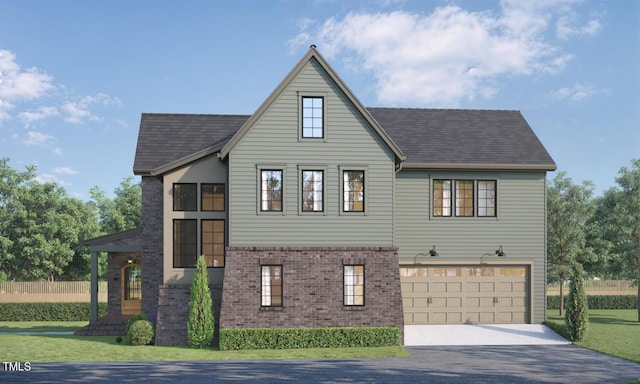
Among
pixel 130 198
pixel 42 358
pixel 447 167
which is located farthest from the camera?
pixel 130 198

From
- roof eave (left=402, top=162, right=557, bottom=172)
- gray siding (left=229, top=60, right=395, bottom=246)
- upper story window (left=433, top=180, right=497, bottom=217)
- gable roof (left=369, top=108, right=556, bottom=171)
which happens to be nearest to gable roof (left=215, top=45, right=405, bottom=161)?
gray siding (left=229, top=60, right=395, bottom=246)

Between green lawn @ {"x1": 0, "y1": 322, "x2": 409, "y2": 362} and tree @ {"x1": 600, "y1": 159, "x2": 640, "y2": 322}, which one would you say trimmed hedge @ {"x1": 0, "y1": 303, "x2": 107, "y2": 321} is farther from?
tree @ {"x1": 600, "y1": 159, "x2": 640, "y2": 322}

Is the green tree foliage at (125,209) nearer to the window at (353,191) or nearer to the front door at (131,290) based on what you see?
the front door at (131,290)

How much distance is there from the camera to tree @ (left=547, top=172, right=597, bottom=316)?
36438 millimetres

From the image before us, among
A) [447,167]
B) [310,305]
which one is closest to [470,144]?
[447,167]

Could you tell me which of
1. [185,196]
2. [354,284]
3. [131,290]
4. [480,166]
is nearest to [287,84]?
[185,196]

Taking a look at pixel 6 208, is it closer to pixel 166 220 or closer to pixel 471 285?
pixel 166 220

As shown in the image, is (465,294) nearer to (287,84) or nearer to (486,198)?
(486,198)

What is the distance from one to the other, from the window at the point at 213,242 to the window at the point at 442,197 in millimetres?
8822

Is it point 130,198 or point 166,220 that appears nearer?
point 166,220

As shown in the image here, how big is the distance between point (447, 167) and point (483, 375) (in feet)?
35.7

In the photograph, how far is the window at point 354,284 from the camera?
23.0m

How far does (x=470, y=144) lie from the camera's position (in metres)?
27.5

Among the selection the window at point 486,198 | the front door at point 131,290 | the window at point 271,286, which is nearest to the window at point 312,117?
the window at point 271,286
